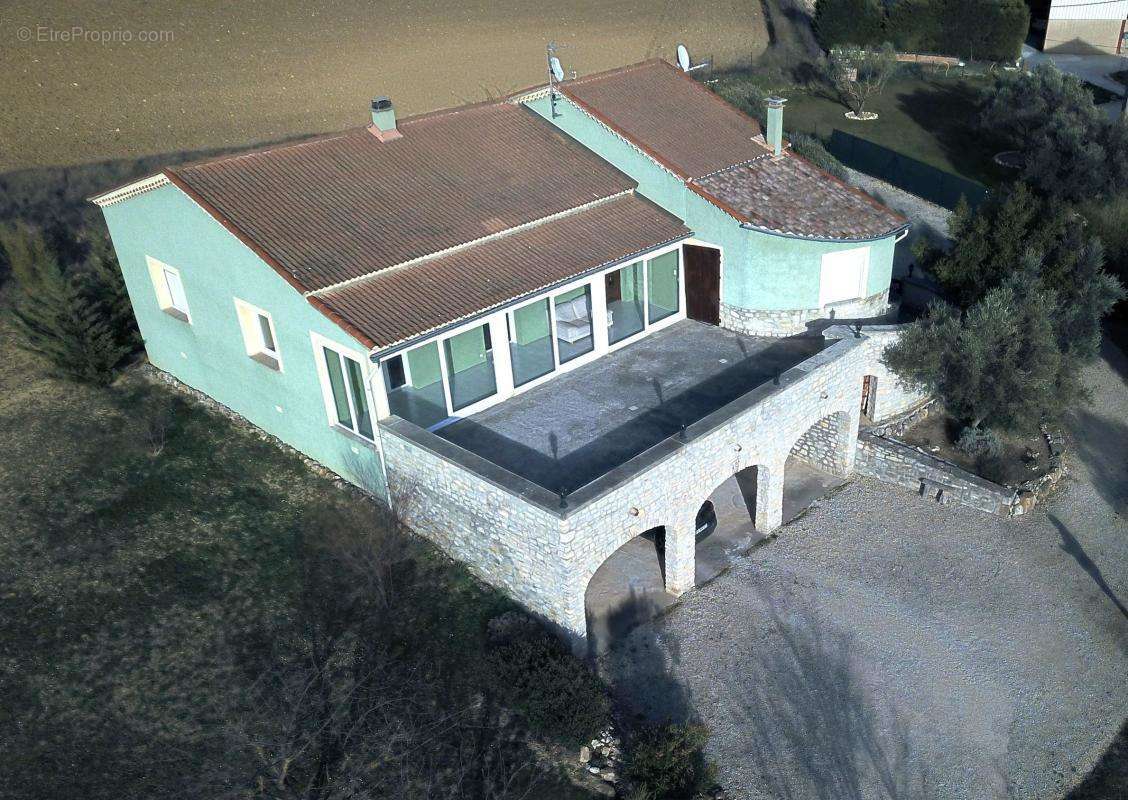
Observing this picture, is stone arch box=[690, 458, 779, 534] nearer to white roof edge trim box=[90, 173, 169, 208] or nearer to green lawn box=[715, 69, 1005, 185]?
white roof edge trim box=[90, 173, 169, 208]

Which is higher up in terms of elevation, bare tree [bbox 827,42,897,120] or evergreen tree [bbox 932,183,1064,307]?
evergreen tree [bbox 932,183,1064,307]

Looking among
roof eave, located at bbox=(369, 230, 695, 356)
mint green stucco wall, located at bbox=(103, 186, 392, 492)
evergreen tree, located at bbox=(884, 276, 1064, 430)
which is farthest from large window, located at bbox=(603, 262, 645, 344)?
mint green stucco wall, located at bbox=(103, 186, 392, 492)

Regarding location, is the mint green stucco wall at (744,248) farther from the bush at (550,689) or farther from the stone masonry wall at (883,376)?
the bush at (550,689)

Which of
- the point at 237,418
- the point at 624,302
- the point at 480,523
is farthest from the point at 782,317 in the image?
the point at 237,418

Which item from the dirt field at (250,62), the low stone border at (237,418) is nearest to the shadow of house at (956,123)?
the dirt field at (250,62)

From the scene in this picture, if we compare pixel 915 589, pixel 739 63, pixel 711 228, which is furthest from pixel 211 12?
pixel 915 589

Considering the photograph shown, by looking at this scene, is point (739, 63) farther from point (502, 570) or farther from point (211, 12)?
point (502, 570)
